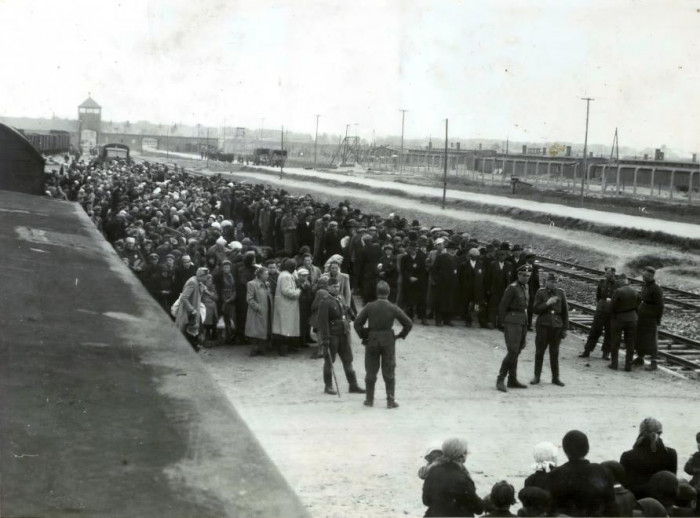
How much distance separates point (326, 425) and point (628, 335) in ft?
18.9

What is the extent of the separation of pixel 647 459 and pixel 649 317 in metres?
6.84

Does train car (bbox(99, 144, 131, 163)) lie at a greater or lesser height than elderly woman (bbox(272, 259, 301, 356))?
greater

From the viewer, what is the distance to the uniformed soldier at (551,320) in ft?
35.8

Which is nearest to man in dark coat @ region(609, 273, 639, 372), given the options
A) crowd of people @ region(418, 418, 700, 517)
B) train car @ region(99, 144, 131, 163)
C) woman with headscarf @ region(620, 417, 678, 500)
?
woman with headscarf @ region(620, 417, 678, 500)

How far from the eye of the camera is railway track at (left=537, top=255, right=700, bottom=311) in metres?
18.3

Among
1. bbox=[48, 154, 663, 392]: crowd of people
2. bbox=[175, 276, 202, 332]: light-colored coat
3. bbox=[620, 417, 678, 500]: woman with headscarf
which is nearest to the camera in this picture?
bbox=[620, 417, 678, 500]: woman with headscarf

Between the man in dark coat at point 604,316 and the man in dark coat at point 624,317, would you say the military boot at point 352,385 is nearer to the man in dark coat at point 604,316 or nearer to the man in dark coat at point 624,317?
the man in dark coat at point 624,317

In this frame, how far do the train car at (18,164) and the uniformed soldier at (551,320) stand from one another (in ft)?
39.3

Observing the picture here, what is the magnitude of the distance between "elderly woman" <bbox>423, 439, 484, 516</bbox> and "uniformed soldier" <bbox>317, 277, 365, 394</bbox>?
505 cm

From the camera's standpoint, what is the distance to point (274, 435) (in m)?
8.14

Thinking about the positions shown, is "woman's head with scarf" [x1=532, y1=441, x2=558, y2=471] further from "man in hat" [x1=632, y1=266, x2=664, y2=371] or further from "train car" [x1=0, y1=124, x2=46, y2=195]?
"train car" [x1=0, y1=124, x2=46, y2=195]

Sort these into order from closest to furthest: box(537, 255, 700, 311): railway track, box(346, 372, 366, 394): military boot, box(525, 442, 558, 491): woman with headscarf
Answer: box(525, 442, 558, 491): woman with headscarf < box(346, 372, 366, 394): military boot < box(537, 255, 700, 311): railway track

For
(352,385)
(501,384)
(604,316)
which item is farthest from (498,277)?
(352,385)

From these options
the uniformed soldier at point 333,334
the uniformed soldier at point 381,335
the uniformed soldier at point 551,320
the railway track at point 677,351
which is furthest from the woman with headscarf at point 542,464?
the railway track at point 677,351
